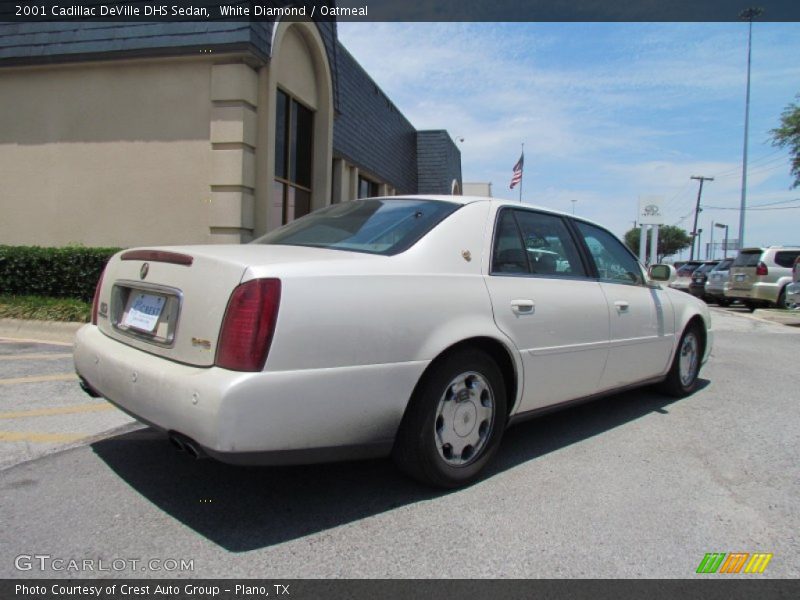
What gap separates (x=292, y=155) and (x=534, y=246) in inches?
317

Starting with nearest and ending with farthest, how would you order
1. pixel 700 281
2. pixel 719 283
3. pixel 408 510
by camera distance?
1. pixel 408 510
2. pixel 719 283
3. pixel 700 281

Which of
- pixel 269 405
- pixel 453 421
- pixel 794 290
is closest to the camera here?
pixel 269 405

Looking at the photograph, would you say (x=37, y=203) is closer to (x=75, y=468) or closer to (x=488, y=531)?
(x=75, y=468)

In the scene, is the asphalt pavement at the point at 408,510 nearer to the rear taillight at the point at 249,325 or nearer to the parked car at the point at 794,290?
the rear taillight at the point at 249,325

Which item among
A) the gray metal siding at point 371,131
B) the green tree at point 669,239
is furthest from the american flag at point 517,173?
the green tree at point 669,239

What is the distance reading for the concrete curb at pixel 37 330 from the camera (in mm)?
7164

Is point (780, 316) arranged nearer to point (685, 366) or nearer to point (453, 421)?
point (685, 366)

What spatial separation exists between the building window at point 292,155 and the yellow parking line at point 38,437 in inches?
279

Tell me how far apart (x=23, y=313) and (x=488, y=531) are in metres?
7.04

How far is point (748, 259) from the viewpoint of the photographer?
52.3 feet

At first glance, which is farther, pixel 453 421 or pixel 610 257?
pixel 610 257

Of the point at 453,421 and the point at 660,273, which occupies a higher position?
the point at 660,273

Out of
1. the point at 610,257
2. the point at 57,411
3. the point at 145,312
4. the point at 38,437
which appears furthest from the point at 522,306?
the point at 57,411

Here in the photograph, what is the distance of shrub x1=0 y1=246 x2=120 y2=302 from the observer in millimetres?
7941
